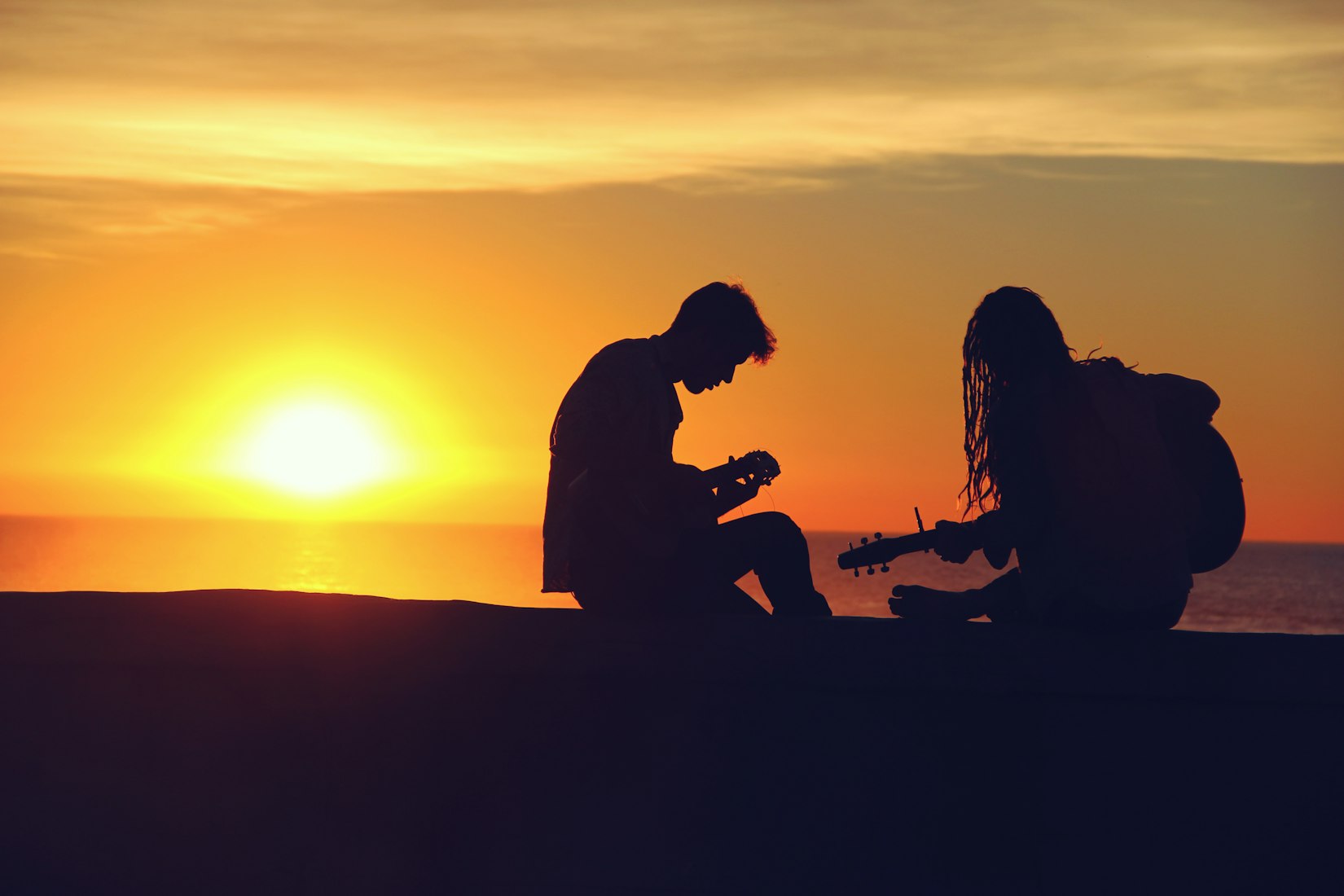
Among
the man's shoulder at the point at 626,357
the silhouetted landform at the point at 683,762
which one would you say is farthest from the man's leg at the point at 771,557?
the man's shoulder at the point at 626,357

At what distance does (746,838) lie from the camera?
4984mm

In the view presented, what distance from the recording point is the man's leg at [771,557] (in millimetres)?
5520

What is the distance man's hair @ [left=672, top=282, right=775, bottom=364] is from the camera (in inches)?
223

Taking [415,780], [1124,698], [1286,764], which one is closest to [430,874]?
[415,780]

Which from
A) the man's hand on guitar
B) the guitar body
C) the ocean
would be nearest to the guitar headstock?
the man's hand on guitar

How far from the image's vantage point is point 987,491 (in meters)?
5.43

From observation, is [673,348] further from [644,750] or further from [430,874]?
[430,874]

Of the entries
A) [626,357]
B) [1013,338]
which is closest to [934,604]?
[1013,338]

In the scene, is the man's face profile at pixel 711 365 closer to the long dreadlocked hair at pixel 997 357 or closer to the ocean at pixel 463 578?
the long dreadlocked hair at pixel 997 357

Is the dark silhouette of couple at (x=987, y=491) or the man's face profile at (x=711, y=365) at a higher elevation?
the man's face profile at (x=711, y=365)

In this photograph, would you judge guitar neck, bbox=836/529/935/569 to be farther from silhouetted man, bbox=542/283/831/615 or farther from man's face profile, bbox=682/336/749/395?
man's face profile, bbox=682/336/749/395

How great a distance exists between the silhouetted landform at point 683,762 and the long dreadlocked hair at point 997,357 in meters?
0.67

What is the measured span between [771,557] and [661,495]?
0.48 meters

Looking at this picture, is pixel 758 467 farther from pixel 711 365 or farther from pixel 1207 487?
pixel 1207 487
